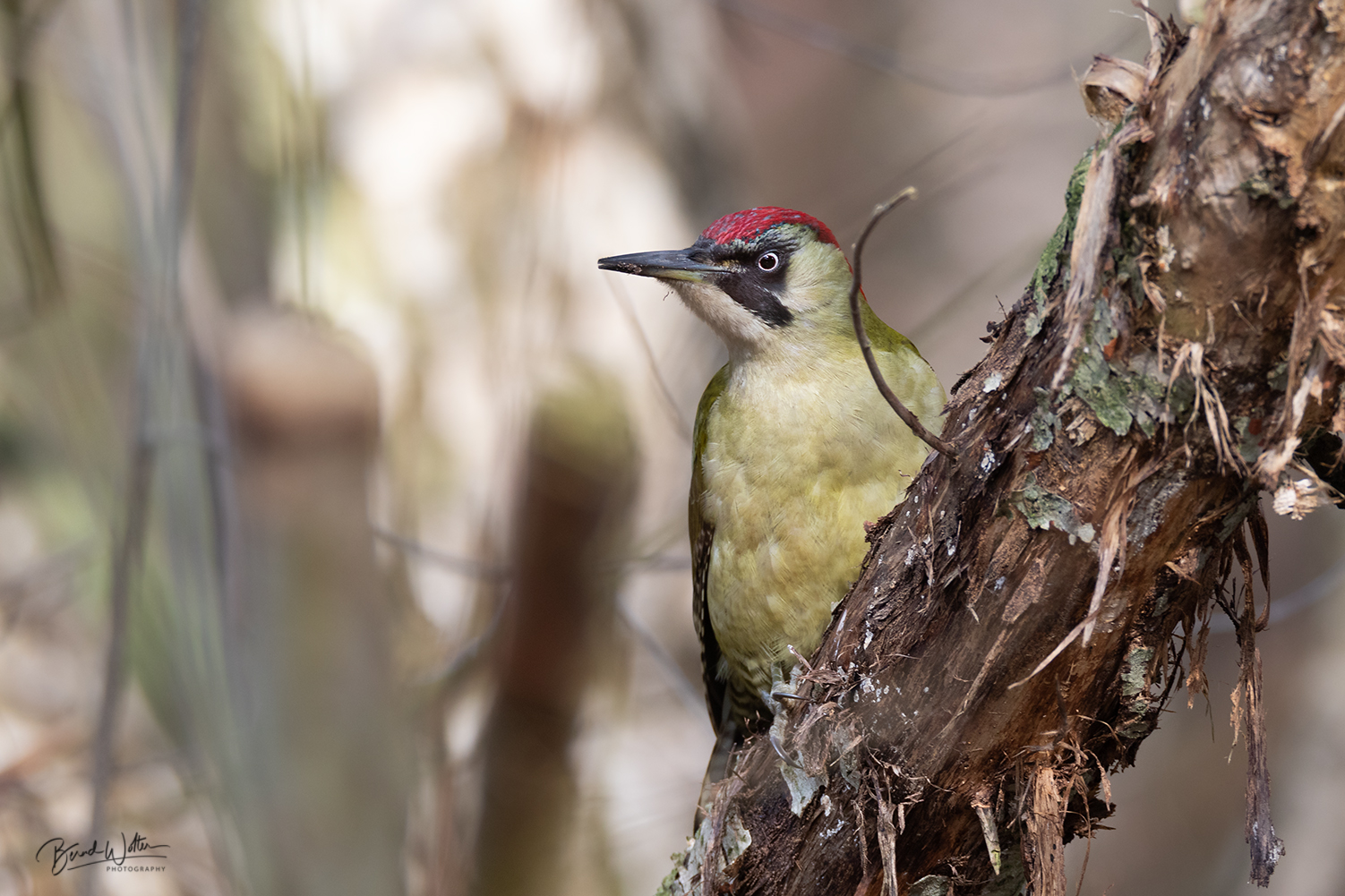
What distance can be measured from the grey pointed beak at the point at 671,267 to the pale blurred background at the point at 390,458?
1.16 meters

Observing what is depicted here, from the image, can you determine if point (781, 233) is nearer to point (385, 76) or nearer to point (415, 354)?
point (415, 354)

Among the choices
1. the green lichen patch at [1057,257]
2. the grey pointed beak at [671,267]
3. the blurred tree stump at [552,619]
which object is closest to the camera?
the green lichen patch at [1057,257]

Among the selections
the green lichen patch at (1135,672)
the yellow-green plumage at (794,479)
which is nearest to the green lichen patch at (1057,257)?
the green lichen patch at (1135,672)

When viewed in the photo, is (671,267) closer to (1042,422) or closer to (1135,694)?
(1042,422)

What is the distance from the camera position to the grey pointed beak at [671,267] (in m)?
2.83

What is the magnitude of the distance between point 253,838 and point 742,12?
4217mm

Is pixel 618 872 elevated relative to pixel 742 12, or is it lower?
lower

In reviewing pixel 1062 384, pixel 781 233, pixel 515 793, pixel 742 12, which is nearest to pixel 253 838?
pixel 515 793

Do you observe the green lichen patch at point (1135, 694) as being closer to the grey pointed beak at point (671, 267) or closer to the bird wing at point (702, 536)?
the bird wing at point (702, 536)

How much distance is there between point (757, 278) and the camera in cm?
294

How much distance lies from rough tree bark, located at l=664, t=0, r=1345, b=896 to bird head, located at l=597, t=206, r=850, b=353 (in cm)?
120

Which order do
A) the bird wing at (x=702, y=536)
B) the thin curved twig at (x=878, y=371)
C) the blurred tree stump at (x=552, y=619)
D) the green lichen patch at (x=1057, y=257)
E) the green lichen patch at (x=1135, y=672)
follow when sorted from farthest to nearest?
the blurred tree stump at (x=552, y=619) → the bird wing at (x=702, y=536) → the green lichen patch at (x=1135, y=672) → the green lichen patch at (x=1057, y=257) → the thin curved twig at (x=878, y=371)

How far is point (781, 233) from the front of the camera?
3004mm

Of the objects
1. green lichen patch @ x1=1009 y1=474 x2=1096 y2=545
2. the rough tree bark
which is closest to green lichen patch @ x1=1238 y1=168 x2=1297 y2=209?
the rough tree bark
